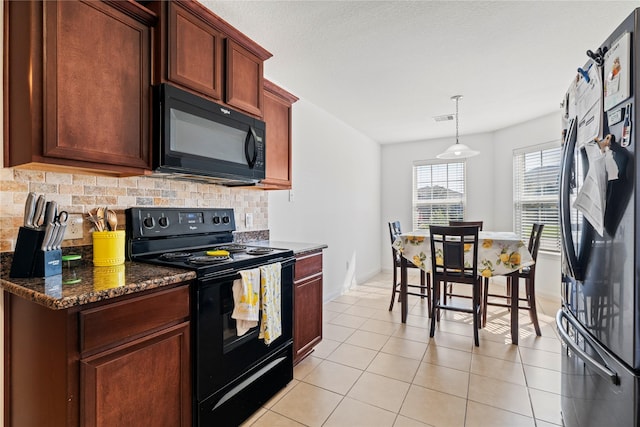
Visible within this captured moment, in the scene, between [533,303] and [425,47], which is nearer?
[425,47]

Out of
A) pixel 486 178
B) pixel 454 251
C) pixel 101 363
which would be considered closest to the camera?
pixel 101 363

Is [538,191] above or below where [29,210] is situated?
above

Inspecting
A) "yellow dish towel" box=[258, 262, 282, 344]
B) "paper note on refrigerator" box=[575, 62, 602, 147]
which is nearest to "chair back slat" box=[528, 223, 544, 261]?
"paper note on refrigerator" box=[575, 62, 602, 147]

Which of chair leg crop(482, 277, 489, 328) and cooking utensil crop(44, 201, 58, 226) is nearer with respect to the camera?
cooking utensil crop(44, 201, 58, 226)

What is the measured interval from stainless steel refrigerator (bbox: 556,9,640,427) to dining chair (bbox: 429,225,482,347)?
1269 millimetres

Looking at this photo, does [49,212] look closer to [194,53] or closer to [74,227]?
[74,227]

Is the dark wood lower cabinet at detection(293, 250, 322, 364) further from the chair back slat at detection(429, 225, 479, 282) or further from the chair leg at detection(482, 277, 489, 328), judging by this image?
the chair leg at detection(482, 277, 489, 328)

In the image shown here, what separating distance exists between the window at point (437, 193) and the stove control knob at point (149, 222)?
182 inches

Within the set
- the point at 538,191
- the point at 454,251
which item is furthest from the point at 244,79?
the point at 538,191

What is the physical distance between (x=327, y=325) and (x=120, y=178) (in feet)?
7.51

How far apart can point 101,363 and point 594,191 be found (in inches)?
73.1

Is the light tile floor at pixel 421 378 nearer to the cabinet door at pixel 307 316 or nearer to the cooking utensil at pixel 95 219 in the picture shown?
the cabinet door at pixel 307 316

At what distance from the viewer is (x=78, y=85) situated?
136cm

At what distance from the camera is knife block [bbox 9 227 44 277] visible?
A: 1293mm
